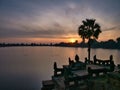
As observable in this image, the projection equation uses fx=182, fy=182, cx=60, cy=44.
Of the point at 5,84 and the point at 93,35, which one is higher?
the point at 93,35

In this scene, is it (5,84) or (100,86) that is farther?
(5,84)

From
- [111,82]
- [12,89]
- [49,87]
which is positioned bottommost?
[12,89]

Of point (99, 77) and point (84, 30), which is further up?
point (84, 30)

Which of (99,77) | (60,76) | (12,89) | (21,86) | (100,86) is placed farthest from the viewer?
(21,86)

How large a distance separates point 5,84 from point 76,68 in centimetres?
3438

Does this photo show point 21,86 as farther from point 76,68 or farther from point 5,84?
point 76,68

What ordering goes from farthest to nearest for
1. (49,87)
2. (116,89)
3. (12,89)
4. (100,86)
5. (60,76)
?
(12,89)
(49,87)
(60,76)
(100,86)
(116,89)

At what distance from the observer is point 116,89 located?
43.9ft

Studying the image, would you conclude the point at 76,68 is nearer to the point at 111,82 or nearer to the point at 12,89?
the point at 111,82

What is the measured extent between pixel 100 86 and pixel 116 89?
10.0 ft

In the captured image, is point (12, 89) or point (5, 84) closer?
point (12, 89)

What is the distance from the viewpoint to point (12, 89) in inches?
1823

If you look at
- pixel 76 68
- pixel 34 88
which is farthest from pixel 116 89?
pixel 34 88

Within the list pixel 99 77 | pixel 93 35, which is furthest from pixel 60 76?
pixel 93 35
